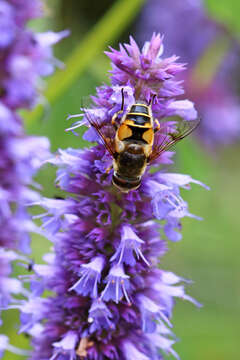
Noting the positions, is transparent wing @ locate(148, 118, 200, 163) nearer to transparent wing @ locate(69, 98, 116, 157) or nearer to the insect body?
the insect body

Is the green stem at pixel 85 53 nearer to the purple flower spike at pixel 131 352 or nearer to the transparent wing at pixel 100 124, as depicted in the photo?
the transparent wing at pixel 100 124

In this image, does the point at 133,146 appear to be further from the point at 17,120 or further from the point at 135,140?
the point at 17,120

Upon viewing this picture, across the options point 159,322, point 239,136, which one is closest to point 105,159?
point 159,322

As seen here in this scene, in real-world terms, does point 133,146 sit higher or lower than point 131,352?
higher

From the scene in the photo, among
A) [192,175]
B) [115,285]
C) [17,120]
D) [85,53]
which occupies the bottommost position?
[115,285]

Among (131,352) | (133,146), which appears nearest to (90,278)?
(131,352)
